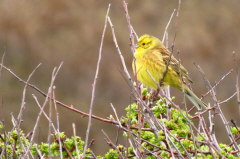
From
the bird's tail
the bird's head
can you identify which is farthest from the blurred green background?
the bird's tail

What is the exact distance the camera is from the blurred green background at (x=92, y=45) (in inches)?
695

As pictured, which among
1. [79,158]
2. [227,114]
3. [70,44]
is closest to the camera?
[79,158]

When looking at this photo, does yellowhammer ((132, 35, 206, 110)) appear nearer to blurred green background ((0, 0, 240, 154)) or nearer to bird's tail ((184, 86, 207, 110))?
bird's tail ((184, 86, 207, 110))

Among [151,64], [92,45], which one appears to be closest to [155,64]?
[151,64]

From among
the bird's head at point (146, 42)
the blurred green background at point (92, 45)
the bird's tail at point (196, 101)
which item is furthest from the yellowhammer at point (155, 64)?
the blurred green background at point (92, 45)

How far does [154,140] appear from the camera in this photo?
196 inches

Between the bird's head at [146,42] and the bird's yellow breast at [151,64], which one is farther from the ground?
the bird's head at [146,42]

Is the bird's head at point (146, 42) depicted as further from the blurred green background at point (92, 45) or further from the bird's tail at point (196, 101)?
the blurred green background at point (92, 45)

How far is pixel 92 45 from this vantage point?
19.3m

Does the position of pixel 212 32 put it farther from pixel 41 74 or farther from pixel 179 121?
pixel 179 121

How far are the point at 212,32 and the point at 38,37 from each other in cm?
480

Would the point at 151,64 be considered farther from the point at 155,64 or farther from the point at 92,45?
the point at 92,45

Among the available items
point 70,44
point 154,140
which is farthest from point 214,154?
point 70,44

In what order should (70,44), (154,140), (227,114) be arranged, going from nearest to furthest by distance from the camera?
(154,140), (227,114), (70,44)
